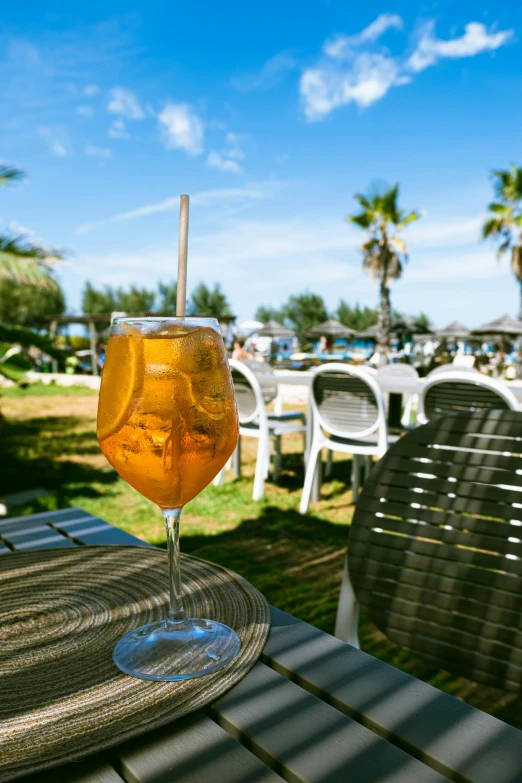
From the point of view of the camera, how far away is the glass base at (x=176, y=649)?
23.8 inches

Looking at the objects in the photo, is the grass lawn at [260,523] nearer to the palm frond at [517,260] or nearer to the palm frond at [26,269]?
the palm frond at [26,269]

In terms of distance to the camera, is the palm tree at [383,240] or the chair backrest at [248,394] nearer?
the chair backrest at [248,394]

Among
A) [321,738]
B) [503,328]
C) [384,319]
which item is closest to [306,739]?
[321,738]

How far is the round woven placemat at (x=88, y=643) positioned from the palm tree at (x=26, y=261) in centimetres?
582

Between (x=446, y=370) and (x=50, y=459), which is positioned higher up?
(x=446, y=370)

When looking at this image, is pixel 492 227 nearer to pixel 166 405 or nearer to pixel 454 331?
pixel 454 331

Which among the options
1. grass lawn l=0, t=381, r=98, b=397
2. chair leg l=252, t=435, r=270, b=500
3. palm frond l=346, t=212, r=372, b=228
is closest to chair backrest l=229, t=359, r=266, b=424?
chair leg l=252, t=435, r=270, b=500

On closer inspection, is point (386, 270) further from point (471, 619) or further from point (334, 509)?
point (471, 619)

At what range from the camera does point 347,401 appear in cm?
445

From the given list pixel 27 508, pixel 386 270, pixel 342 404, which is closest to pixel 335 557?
pixel 342 404

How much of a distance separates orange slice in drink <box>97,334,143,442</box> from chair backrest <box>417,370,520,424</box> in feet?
9.88

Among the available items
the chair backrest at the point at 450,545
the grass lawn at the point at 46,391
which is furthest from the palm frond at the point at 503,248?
the chair backrest at the point at 450,545

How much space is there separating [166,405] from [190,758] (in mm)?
341

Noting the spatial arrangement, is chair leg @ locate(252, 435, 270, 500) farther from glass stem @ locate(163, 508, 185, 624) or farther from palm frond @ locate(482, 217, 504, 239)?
palm frond @ locate(482, 217, 504, 239)
